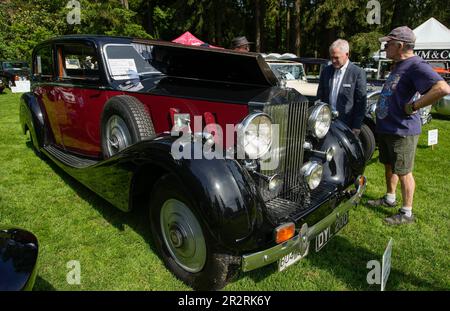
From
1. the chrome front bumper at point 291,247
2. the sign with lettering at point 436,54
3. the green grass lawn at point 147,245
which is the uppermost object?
the sign with lettering at point 436,54

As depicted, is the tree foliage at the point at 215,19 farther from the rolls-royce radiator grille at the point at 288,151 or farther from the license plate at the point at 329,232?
the license plate at the point at 329,232

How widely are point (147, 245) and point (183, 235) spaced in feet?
2.46

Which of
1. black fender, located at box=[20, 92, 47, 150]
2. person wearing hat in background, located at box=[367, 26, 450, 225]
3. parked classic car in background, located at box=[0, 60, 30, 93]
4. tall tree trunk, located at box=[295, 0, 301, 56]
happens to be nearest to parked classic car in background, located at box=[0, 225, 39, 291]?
person wearing hat in background, located at box=[367, 26, 450, 225]

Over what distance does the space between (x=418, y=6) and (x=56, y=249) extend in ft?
81.4

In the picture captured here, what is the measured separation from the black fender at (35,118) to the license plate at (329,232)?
393 centimetres

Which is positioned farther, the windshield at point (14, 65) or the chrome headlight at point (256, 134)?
the windshield at point (14, 65)

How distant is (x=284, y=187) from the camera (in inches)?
103

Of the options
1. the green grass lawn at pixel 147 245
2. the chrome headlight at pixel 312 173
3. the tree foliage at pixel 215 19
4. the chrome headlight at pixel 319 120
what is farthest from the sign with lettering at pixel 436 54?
the chrome headlight at pixel 312 173

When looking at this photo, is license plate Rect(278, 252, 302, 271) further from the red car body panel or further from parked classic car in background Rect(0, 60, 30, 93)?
parked classic car in background Rect(0, 60, 30, 93)

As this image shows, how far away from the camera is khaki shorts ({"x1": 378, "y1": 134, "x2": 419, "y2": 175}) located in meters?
3.30

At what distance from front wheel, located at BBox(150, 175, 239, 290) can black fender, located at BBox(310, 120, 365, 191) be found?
1.22m

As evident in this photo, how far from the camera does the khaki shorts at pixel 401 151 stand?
3.30 meters

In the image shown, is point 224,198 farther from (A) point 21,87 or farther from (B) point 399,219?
(A) point 21,87

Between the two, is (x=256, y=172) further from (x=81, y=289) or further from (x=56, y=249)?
(x=56, y=249)
